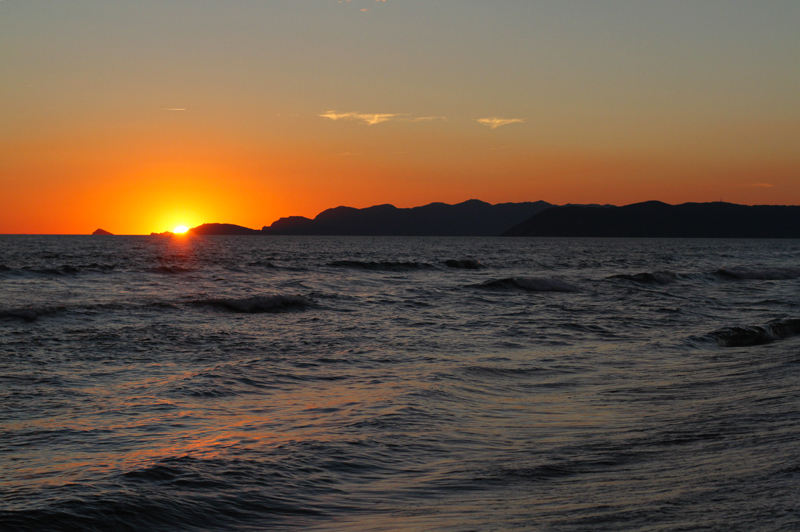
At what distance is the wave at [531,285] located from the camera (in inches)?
1368

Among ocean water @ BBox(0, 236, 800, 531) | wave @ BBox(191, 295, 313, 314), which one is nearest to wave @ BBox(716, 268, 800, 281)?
ocean water @ BBox(0, 236, 800, 531)

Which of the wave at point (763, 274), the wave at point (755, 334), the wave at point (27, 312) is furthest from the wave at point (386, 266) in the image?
the wave at point (755, 334)

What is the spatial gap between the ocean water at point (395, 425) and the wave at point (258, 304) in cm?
417

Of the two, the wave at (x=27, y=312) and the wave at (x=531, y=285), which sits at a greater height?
the wave at (x=27, y=312)

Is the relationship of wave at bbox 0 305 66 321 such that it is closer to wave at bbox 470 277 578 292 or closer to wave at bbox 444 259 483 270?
wave at bbox 470 277 578 292

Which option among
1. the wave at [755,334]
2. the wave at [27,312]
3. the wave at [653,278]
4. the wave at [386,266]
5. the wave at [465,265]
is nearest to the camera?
the wave at [755,334]

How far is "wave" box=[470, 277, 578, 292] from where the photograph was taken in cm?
3475

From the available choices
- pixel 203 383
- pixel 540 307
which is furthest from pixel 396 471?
pixel 540 307

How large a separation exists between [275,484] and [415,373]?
230 inches

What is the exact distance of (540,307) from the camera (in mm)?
25031

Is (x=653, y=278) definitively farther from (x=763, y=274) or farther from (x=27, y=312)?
(x=27, y=312)

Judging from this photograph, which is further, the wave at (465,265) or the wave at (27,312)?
the wave at (465,265)

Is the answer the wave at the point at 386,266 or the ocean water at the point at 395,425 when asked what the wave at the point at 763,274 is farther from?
the ocean water at the point at 395,425

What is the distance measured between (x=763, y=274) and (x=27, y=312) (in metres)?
45.3
